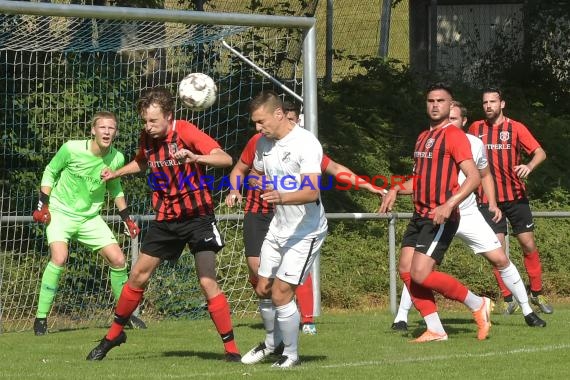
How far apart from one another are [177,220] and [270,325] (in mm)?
1030

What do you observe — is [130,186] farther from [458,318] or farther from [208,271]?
[208,271]

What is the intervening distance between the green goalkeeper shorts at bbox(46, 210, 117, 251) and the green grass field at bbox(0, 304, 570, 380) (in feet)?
2.82

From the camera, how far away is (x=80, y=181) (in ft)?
37.4

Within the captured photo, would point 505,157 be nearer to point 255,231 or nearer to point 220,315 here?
point 255,231

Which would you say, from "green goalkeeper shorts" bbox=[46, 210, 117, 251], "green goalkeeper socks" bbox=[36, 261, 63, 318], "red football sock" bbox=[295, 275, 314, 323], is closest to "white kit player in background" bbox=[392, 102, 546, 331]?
"red football sock" bbox=[295, 275, 314, 323]

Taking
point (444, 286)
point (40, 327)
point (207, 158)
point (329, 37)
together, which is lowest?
point (40, 327)

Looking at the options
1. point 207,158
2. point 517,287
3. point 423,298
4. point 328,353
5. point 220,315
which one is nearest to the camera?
point 207,158

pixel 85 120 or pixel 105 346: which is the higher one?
pixel 85 120

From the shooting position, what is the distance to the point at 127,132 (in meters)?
13.6

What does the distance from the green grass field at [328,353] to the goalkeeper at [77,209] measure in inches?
20.8

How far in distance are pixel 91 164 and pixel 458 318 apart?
3961mm

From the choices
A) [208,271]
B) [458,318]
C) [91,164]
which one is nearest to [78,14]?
[91,164]

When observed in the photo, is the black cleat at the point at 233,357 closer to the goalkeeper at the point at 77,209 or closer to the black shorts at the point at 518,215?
the goalkeeper at the point at 77,209

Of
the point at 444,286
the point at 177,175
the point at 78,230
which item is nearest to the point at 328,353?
the point at 444,286
